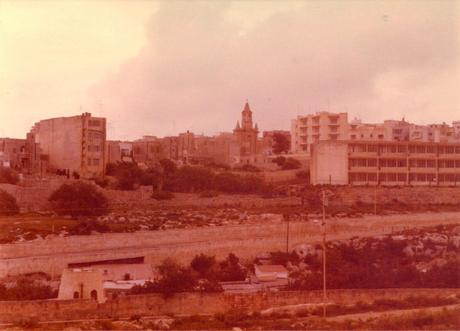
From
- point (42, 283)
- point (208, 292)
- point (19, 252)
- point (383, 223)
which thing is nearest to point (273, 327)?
point (208, 292)

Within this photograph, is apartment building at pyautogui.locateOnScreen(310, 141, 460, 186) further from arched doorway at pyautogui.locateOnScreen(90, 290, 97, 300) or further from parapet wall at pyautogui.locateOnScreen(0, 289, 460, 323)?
arched doorway at pyautogui.locateOnScreen(90, 290, 97, 300)

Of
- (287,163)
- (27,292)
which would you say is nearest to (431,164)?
(287,163)

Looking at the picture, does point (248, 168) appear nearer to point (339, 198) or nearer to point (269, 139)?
point (339, 198)

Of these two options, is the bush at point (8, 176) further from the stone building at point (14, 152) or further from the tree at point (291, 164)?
the tree at point (291, 164)

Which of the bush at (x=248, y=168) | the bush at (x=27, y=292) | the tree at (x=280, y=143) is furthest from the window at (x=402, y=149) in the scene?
the bush at (x=27, y=292)

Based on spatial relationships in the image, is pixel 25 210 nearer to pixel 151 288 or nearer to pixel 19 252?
pixel 19 252

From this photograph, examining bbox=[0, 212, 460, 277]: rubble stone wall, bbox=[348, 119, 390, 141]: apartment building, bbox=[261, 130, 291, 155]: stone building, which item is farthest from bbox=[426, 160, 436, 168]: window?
bbox=[261, 130, 291, 155]: stone building
